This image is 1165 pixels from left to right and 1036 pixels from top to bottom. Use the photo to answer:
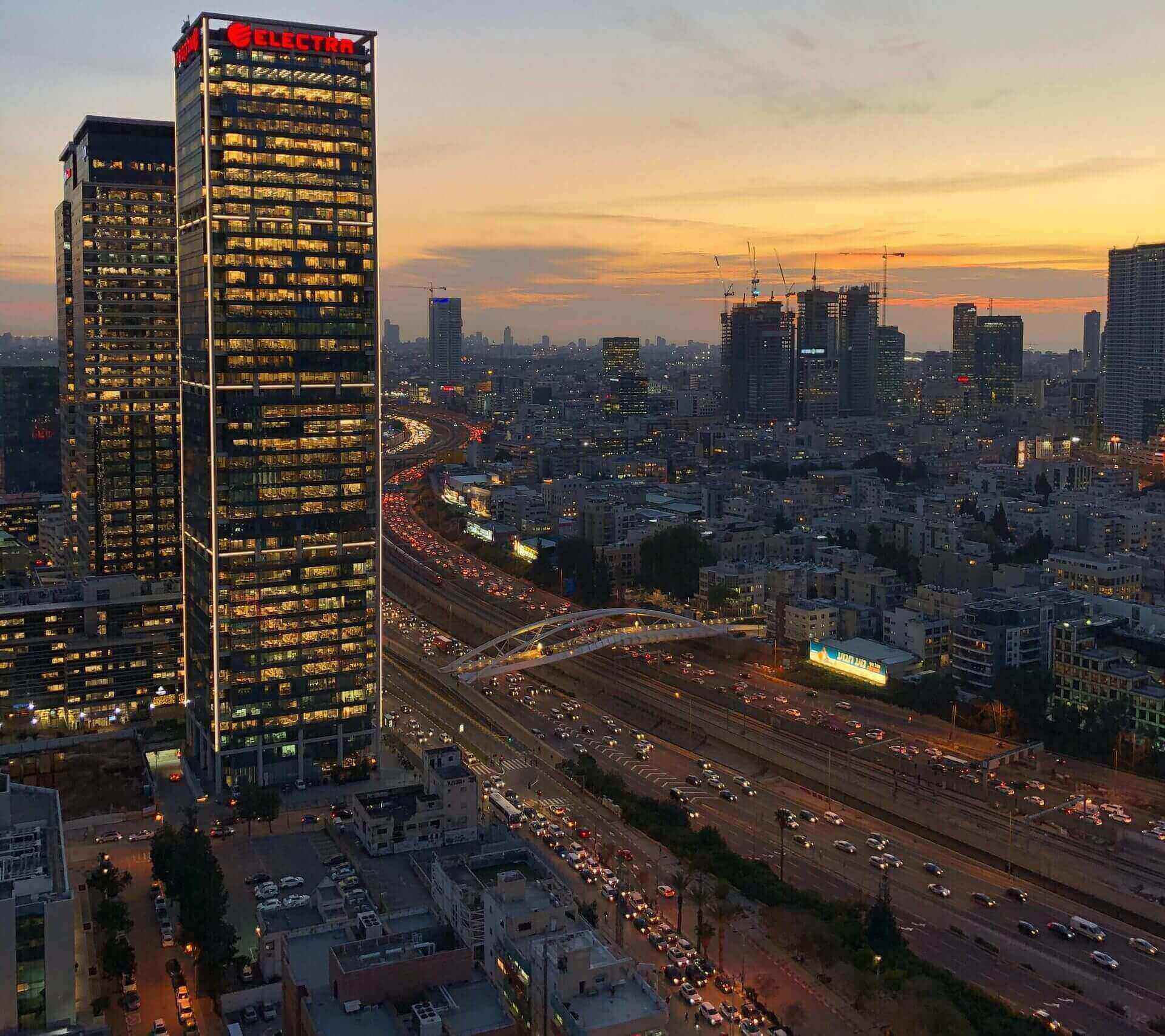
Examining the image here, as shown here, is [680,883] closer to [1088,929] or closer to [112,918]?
[1088,929]

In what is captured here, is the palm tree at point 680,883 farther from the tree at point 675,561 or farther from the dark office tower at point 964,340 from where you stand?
the dark office tower at point 964,340

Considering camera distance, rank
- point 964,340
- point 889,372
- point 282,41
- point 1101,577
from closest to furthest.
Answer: point 282,41 < point 1101,577 < point 889,372 < point 964,340

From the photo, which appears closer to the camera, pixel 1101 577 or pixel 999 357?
Result: pixel 1101 577

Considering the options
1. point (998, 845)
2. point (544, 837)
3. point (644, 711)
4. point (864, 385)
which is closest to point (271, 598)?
point (544, 837)

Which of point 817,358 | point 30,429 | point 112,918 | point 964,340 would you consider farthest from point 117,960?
point 964,340

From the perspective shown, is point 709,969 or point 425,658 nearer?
point 709,969

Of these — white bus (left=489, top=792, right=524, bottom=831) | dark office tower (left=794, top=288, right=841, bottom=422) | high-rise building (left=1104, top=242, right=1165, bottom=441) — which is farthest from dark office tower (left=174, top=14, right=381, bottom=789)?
dark office tower (left=794, top=288, right=841, bottom=422)

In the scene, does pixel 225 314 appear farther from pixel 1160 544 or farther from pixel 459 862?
pixel 1160 544

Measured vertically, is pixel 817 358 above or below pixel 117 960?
above
